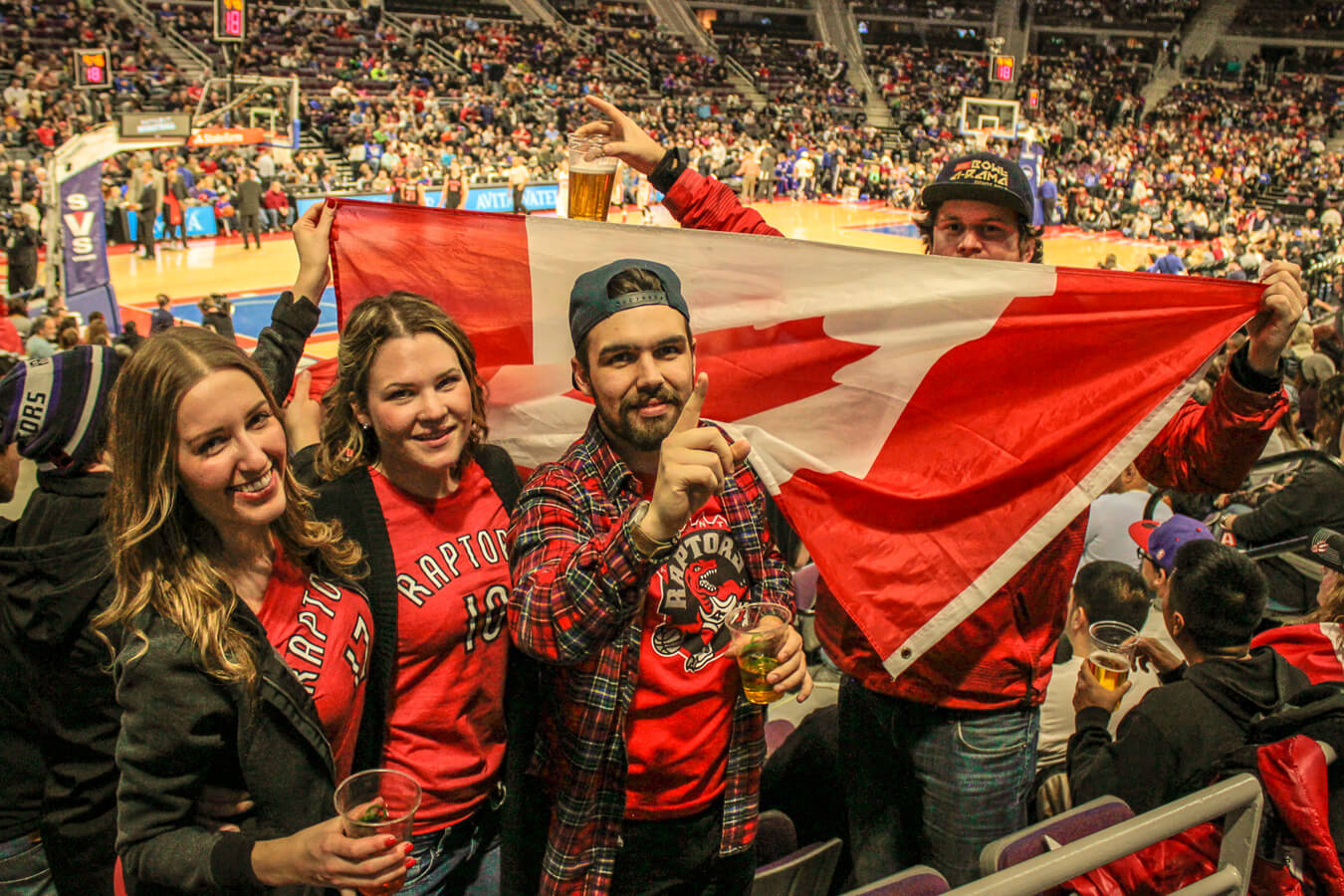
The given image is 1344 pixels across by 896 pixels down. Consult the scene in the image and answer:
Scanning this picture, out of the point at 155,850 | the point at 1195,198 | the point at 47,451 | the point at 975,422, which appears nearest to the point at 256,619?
the point at 155,850

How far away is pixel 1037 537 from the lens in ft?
7.78

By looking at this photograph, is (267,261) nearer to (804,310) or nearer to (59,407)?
(59,407)

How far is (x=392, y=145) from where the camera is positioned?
24.1 m

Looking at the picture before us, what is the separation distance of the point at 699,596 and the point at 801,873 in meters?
0.89

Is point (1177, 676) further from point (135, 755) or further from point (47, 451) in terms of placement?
point (47, 451)

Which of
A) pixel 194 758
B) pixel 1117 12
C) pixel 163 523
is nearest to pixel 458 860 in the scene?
pixel 194 758

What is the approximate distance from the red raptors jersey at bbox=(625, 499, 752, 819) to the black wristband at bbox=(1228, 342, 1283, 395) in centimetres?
120

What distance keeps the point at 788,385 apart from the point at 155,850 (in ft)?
5.84

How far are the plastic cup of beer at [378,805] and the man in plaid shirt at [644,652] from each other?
0.33 metres

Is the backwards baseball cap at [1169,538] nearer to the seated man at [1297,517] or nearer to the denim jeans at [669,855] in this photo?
the seated man at [1297,517]

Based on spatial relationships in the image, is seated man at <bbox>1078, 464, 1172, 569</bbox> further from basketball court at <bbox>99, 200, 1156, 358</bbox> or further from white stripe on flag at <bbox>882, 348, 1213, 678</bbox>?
basketball court at <bbox>99, 200, 1156, 358</bbox>

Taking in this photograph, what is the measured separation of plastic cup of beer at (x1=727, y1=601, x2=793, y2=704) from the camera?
6.65ft

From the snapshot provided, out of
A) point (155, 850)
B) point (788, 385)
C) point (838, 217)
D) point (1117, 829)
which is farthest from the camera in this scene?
point (838, 217)

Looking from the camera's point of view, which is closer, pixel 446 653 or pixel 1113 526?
pixel 446 653
